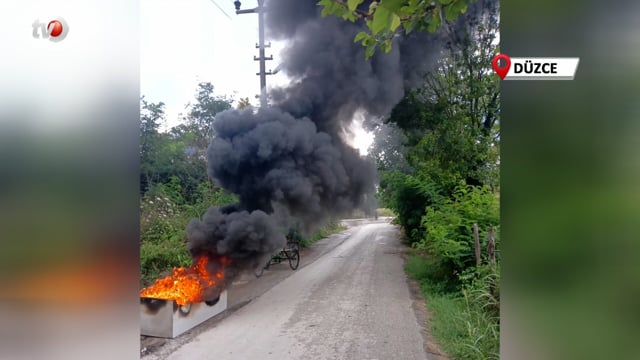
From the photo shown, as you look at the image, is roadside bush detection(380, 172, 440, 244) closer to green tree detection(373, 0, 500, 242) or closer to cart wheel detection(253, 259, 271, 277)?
green tree detection(373, 0, 500, 242)

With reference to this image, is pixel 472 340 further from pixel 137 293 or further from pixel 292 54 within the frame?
pixel 292 54

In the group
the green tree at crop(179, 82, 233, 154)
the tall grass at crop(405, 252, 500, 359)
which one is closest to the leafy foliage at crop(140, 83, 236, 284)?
the green tree at crop(179, 82, 233, 154)

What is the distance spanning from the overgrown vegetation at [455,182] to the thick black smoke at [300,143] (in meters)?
0.26

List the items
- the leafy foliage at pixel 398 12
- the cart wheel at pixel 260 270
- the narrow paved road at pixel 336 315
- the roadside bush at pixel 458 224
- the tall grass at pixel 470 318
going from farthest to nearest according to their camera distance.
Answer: the cart wheel at pixel 260 270 → the roadside bush at pixel 458 224 → the narrow paved road at pixel 336 315 → the tall grass at pixel 470 318 → the leafy foliage at pixel 398 12

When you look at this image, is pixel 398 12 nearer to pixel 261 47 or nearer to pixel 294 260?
pixel 261 47

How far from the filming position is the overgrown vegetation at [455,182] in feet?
9.05

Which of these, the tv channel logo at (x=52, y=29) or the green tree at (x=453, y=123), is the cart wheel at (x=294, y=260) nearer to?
the green tree at (x=453, y=123)

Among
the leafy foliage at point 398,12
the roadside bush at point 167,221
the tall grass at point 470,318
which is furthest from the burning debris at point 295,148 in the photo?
the leafy foliage at point 398,12

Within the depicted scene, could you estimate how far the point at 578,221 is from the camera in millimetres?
1322

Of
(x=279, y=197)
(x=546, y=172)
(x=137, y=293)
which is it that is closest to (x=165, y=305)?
(x=137, y=293)

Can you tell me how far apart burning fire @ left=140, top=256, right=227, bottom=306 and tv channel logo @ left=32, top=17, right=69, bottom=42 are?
2.27m

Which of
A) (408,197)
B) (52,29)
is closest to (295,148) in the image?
(408,197)

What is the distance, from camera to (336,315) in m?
3.13

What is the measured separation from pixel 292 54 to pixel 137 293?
272 centimetres
